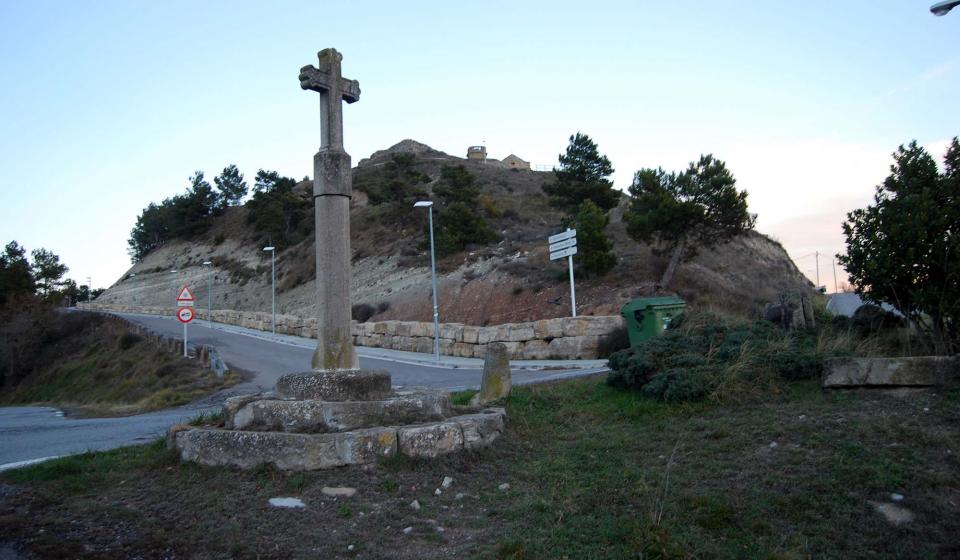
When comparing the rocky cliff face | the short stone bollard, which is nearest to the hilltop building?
the rocky cliff face

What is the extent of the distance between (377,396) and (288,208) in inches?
2288

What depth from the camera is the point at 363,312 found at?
35.2 metres

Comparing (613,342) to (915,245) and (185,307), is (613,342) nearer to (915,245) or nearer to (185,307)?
(915,245)

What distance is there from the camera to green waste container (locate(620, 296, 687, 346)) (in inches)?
581

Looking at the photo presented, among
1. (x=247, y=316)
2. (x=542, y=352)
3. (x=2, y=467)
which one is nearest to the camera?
(x=2, y=467)

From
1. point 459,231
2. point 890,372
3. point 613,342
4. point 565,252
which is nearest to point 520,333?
point 565,252

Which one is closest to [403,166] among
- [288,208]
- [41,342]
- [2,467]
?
[288,208]

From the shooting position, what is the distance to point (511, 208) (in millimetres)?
53625

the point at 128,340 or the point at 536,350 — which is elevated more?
the point at 128,340

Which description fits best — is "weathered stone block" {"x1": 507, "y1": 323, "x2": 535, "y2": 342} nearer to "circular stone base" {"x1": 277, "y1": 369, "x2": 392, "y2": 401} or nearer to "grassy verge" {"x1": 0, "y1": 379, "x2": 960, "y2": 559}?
"grassy verge" {"x1": 0, "y1": 379, "x2": 960, "y2": 559}

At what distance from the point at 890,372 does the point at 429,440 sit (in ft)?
15.0

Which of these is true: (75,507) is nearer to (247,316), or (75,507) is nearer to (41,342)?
(247,316)

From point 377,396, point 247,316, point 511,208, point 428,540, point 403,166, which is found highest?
point 403,166

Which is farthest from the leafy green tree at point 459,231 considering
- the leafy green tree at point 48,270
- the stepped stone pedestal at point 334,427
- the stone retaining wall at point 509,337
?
the leafy green tree at point 48,270
